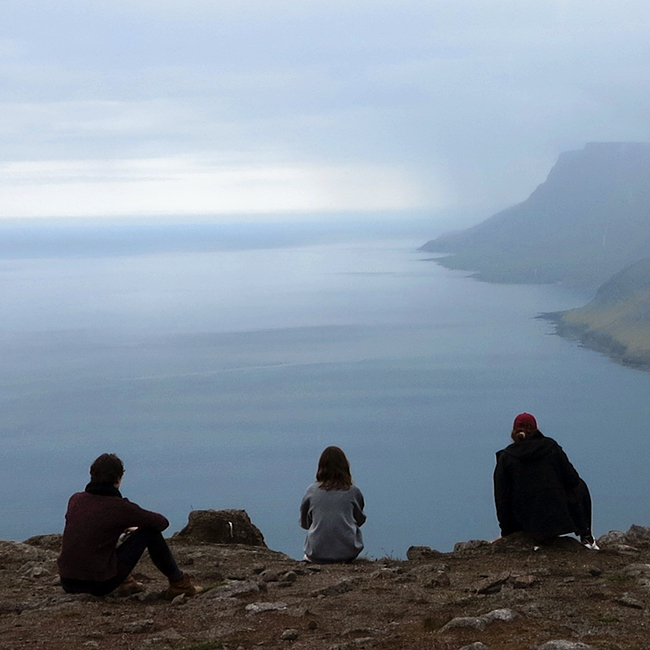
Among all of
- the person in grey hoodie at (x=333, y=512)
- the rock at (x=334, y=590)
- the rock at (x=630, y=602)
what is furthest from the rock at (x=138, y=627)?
the rock at (x=630, y=602)

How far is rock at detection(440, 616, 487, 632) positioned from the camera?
556 centimetres

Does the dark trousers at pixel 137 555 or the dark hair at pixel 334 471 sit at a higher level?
the dark hair at pixel 334 471

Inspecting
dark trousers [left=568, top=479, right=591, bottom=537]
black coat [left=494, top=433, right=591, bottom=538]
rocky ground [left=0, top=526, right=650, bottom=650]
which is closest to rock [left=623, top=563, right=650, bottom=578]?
rocky ground [left=0, top=526, right=650, bottom=650]

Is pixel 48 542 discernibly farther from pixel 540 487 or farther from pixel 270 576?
pixel 540 487

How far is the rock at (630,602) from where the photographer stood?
6.09m

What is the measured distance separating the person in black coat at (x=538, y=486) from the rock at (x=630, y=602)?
2158 mm

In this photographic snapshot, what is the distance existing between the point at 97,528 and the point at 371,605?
232 centimetres

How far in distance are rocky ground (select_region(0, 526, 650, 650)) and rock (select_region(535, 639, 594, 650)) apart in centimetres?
1

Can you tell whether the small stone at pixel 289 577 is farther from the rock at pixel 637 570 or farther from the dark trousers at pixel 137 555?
the rock at pixel 637 570

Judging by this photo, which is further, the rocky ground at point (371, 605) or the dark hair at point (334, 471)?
the dark hair at point (334, 471)

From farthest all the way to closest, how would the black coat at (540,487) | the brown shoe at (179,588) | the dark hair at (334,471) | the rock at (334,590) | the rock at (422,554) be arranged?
1. the rock at (422,554)
2. the dark hair at (334,471)
3. the black coat at (540,487)
4. the brown shoe at (179,588)
5. the rock at (334,590)

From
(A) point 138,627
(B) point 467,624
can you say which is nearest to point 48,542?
(A) point 138,627

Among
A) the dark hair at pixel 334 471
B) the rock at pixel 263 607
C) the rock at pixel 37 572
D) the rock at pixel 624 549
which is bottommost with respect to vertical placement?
the rock at pixel 624 549

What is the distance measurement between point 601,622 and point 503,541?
341 cm
